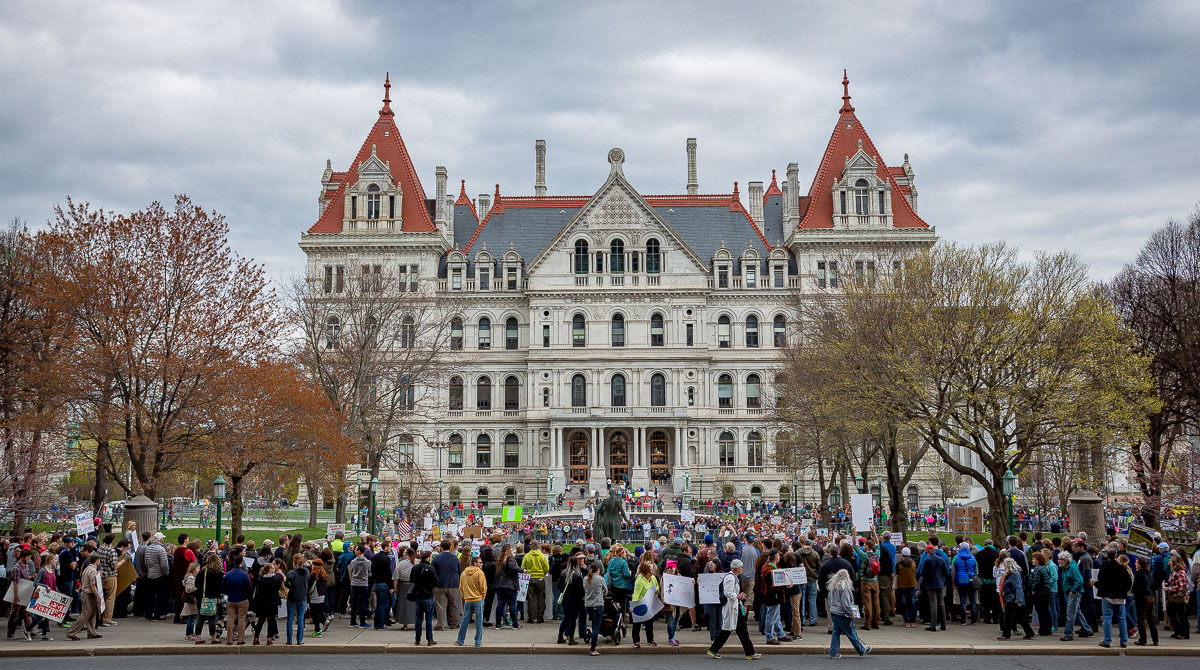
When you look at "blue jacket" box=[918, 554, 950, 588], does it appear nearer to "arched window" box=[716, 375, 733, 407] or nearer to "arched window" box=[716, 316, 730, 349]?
"arched window" box=[716, 375, 733, 407]

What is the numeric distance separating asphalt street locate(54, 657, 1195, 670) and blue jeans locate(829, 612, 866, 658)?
0.21m

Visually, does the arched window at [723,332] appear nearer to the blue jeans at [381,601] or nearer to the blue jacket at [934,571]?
the blue jacket at [934,571]

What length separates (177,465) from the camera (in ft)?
109

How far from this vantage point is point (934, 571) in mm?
19484

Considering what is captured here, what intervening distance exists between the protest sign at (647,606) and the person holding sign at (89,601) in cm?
990

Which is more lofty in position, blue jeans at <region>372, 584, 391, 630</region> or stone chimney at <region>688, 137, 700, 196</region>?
stone chimney at <region>688, 137, 700, 196</region>

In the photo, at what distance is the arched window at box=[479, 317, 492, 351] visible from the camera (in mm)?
69500

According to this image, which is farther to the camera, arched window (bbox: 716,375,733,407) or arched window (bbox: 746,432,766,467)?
arched window (bbox: 716,375,733,407)

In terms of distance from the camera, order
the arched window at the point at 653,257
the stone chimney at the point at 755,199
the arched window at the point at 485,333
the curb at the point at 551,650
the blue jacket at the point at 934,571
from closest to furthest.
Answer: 1. the curb at the point at 551,650
2. the blue jacket at the point at 934,571
3. the arched window at the point at 653,257
4. the arched window at the point at 485,333
5. the stone chimney at the point at 755,199

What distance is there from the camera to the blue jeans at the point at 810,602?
2056 centimetres

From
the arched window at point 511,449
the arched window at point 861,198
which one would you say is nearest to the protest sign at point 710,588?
the arched window at point 511,449

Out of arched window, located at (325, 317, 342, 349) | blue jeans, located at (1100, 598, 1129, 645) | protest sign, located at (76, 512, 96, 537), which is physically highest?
arched window, located at (325, 317, 342, 349)

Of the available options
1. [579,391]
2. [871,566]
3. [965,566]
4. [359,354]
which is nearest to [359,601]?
[871,566]

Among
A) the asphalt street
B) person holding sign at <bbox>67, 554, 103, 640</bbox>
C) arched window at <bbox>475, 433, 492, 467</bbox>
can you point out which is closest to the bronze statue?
the asphalt street
